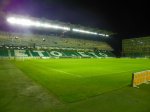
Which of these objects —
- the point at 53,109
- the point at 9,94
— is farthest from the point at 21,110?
the point at 9,94

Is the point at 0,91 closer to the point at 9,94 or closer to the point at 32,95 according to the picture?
the point at 9,94

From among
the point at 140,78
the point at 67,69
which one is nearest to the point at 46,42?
the point at 67,69

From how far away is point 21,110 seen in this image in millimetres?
6621

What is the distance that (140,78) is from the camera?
40.5ft

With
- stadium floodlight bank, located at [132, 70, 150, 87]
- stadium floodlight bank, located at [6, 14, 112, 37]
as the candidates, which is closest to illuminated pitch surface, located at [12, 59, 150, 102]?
stadium floodlight bank, located at [132, 70, 150, 87]

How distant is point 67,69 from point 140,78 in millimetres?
12411

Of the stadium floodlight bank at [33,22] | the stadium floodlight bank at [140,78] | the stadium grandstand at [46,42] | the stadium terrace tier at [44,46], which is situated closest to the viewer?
the stadium floodlight bank at [140,78]

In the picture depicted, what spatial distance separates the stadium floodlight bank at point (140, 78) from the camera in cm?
1156

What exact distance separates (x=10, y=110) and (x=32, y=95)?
231 centimetres

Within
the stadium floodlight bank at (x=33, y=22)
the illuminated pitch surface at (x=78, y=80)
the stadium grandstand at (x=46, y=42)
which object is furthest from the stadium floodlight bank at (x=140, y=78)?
the stadium floodlight bank at (x=33, y=22)

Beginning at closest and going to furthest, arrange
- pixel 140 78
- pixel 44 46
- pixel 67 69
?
pixel 140 78 → pixel 67 69 → pixel 44 46

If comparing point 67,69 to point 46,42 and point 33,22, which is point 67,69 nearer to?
point 33,22

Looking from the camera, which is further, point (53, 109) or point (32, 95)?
point (32, 95)

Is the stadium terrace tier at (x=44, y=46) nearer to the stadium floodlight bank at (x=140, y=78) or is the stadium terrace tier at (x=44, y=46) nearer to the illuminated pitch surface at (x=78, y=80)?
the illuminated pitch surface at (x=78, y=80)
